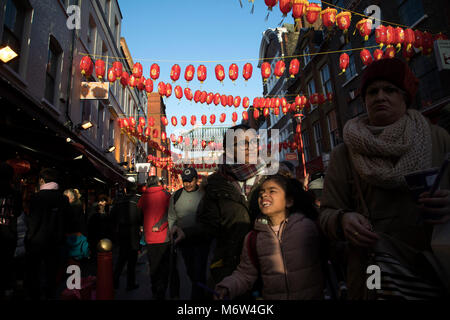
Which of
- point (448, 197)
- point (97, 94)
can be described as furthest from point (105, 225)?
point (448, 197)

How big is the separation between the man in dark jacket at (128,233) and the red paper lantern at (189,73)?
6065 millimetres

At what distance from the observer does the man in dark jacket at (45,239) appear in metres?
3.54

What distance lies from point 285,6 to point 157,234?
21.9 ft

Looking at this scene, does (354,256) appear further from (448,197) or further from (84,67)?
(84,67)

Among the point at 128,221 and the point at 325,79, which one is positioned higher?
the point at 325,79

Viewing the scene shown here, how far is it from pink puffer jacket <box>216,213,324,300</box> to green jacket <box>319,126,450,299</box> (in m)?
0.47

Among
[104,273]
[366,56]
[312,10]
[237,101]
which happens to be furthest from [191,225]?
[237,101]

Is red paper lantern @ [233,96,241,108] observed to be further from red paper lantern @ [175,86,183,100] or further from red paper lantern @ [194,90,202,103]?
red paper lantern @ [175,86,183,100]

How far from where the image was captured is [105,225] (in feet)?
23.5

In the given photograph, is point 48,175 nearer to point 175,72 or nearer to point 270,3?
point 270,3

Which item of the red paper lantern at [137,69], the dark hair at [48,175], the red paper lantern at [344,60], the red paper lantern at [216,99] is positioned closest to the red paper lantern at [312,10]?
the red paper lantern at [344,60]

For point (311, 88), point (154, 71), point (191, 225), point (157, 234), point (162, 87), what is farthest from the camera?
point (311, 88)

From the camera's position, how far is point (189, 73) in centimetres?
991

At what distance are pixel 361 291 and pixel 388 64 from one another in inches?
52.9
